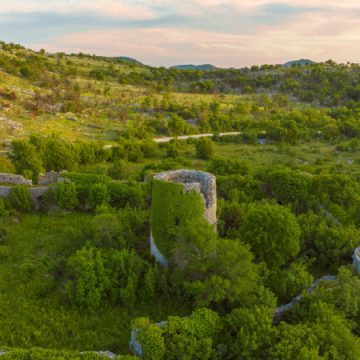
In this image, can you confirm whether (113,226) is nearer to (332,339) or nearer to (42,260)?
(42,260)

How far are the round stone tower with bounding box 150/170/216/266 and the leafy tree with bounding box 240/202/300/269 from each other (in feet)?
7.52

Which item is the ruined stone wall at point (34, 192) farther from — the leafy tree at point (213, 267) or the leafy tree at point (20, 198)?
the leafy tree at point (213, 267)

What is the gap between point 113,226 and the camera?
2353 cm

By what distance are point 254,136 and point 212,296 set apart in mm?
50932

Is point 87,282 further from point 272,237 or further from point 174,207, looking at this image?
point 272,237

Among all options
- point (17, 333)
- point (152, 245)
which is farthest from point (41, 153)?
point (17, 333)

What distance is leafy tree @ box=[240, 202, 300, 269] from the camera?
21297 millimetres

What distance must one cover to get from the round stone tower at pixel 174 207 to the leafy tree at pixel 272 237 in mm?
2292

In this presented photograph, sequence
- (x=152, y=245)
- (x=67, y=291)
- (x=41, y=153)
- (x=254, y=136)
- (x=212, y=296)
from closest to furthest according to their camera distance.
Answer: (x=212, y=296) → (x=67, y=291) → (x=152, y=245) → (x=41, y=153) → (x=254, y=136)

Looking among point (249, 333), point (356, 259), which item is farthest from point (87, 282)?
point (356, 259)

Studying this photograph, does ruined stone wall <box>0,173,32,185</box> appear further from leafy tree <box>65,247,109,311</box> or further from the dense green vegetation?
leafy tree <box>65,247,109,311</box>

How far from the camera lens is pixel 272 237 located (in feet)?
69.9

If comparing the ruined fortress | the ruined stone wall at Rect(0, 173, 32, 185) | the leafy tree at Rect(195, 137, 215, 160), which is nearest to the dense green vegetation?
the ruined fortress

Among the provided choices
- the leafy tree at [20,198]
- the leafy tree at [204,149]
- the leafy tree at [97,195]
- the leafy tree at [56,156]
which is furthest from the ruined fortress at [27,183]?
the leafy tree at [204,149]
